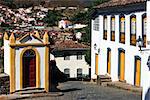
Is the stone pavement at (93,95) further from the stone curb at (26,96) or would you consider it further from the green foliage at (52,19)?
the green foliage at (52,19)

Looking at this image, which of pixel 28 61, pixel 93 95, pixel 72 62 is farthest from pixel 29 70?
pixel 72 62

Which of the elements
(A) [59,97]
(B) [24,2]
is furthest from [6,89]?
(B) [24,2]

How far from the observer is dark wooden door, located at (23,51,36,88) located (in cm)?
2045

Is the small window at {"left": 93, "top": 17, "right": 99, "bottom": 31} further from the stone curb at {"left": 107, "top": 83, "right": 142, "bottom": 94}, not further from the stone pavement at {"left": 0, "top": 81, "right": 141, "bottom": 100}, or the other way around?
the stone pavement at {"left": 0, "top": 81, "right": 141, "bottom": 100}

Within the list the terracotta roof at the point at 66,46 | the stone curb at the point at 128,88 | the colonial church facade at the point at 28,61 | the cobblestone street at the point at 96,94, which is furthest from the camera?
the terracotta roof at the point at 66,46

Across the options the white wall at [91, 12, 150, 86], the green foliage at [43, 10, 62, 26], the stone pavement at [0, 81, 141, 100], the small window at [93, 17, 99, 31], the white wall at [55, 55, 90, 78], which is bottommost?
the stone pavement at [0, 81, 141, 100]

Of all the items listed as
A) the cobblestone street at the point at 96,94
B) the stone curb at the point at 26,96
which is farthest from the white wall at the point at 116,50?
the stone curb at the point at 26,96

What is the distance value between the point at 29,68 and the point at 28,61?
357mm

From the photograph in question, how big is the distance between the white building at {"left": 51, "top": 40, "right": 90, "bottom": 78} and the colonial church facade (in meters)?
16.3

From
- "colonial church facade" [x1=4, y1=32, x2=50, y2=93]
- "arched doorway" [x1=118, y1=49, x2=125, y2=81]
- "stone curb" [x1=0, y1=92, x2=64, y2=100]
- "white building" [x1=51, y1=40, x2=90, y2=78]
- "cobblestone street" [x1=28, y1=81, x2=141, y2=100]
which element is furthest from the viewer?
"white building" [x1=51, y1=40, x2=90, y2=78]

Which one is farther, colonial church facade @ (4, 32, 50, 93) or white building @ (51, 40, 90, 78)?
white building @ (51, 40, 90, 78)

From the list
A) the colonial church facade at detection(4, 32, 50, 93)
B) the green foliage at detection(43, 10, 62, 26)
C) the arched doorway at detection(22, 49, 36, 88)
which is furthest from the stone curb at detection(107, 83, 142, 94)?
the green foliage at detection(43, 10, 62, 26)

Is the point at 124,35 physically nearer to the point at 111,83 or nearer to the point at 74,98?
the point at 111,83

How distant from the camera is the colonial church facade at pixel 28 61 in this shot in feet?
65.8
